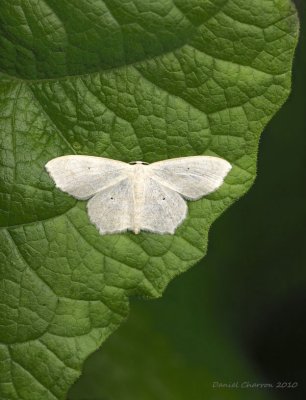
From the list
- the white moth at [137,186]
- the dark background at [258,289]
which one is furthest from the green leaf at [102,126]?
the dark background at [258,289]

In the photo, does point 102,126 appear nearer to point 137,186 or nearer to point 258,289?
point 137,186

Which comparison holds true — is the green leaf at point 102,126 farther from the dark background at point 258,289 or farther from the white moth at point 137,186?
the dark background at point 258,289

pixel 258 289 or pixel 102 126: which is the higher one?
pixel 102 126

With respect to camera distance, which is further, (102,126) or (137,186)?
(137,186)

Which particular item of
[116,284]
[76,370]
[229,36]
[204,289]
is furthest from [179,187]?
[204,289]

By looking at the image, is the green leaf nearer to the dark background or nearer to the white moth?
the white moth

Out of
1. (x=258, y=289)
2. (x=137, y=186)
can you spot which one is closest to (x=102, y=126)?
(x=137, y=186)
